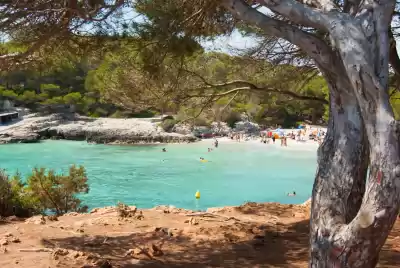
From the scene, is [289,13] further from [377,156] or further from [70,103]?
[70,103]

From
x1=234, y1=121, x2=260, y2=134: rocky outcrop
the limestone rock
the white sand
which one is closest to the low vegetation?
the limestone rock

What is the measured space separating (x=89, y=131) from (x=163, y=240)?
25.7m

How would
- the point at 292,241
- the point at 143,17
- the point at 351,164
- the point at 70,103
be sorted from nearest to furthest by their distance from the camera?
1. the point at 351,164
2. the point at 143,17
3. the point at 292,241
4. the point at 70,103

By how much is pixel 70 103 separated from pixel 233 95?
2737 cm

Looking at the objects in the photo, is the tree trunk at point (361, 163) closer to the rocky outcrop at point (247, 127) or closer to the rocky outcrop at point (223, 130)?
the rocky outcrop at point (223, 130)

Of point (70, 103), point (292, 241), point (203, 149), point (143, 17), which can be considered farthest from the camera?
point (70, 103)

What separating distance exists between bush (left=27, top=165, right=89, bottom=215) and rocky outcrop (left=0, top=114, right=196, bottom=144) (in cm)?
2061

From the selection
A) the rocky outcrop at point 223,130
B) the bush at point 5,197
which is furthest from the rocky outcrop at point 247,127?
the bush at point 5,197

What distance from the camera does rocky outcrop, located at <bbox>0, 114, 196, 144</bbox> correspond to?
2809cm

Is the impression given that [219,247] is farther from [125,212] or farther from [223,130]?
[223,130]

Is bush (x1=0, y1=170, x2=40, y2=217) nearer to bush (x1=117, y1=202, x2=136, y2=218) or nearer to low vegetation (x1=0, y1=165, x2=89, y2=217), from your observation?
low vegetation (x1=0, y1=165, x2=89, y2=217)

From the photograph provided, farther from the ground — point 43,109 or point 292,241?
point 43,109

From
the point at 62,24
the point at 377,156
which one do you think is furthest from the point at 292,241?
the point at 62,24

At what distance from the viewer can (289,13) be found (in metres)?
2.18
